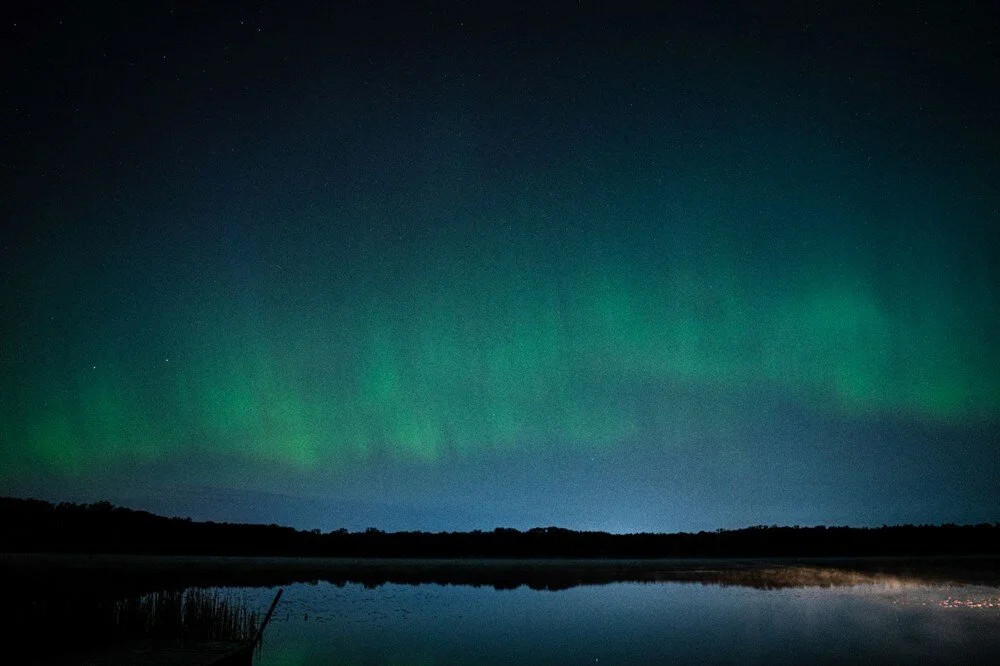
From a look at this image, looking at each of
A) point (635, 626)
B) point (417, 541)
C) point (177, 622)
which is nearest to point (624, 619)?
point (635, 626)

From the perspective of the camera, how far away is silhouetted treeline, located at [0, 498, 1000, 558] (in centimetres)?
7962

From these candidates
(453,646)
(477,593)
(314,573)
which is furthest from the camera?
(314,573)

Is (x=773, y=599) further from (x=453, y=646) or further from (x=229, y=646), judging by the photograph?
(x=229, y=646)

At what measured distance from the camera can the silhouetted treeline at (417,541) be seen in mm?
79625

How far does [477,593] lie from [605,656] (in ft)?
66.9

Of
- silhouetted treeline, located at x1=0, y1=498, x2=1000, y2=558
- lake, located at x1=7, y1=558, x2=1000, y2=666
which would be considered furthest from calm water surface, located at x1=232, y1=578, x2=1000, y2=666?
silhouetted treeline, located at x1=0, y1=498, x2=1000, y2=558

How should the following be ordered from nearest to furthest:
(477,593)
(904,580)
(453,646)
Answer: (453,646) → (477,593) → (904,580)

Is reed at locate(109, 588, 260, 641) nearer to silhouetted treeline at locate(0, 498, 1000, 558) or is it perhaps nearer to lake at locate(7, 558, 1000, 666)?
lake at locate(7, 558, 1000, 666)

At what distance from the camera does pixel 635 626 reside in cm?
2708

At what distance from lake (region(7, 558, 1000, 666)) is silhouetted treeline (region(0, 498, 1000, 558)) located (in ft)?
130

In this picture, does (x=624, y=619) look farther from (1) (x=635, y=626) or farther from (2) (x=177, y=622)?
(2) (x=177, y=622)

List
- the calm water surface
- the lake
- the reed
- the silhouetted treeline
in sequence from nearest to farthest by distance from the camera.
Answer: the reed → the calm water surface → the lake → the silhouetted treeline

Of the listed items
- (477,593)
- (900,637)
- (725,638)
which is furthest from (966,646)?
(477,593)

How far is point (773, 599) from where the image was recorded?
36.0 m
